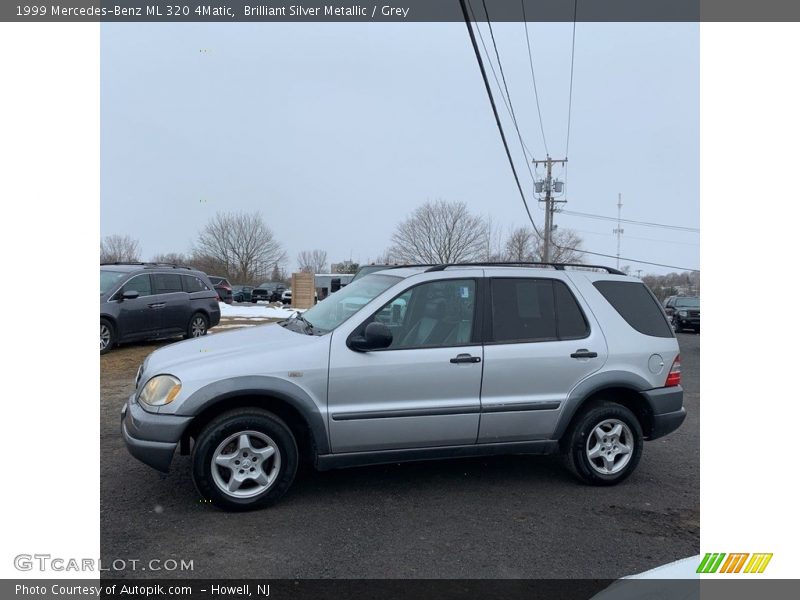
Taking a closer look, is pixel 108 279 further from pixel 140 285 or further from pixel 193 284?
pixel 193 284

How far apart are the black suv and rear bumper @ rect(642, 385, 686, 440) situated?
9.37 m

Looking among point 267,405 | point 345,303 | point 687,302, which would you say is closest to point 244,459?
point 267,405

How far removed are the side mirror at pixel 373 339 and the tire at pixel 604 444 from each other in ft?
6.00

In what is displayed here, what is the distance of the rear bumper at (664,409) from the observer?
201 inches

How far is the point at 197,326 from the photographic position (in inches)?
511

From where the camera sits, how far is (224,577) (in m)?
3.37

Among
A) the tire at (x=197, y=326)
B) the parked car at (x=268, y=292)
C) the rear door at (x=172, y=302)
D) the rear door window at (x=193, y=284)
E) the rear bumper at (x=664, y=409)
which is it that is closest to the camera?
the rear bumper at (x=664, y=409)

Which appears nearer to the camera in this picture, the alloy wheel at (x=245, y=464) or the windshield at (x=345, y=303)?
the alloy wheel at (x=245, y=464)

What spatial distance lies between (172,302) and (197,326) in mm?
920

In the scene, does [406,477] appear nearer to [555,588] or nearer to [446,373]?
[446,373]

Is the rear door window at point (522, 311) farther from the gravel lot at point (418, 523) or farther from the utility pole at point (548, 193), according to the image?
the utility pole at point (548, 193)
